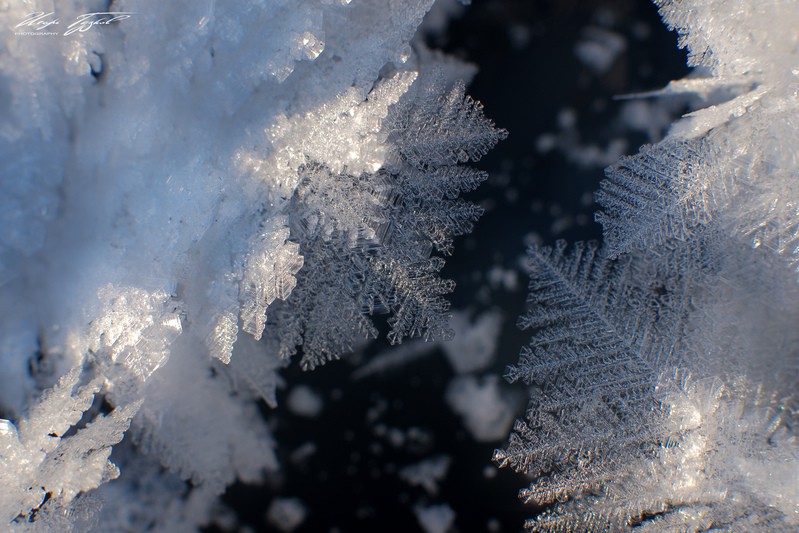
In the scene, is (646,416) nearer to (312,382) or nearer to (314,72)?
(312,382)

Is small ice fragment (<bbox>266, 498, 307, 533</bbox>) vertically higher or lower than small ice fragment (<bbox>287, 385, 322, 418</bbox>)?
lower

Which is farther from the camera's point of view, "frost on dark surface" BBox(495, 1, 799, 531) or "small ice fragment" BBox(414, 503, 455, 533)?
"small ice fragment" BBox(414, 503, 455, 533)

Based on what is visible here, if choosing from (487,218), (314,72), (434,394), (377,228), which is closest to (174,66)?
(314,72)

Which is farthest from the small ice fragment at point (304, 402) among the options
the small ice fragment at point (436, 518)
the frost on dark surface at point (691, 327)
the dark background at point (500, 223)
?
the frost on dark surface at point (691, 327)
